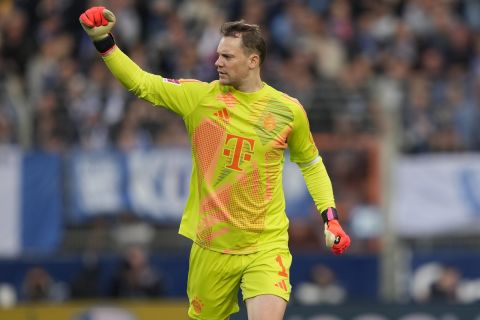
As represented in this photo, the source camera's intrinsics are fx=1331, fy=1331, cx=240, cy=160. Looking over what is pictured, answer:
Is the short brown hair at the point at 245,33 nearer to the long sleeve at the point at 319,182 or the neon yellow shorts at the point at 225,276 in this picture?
the long sleeve at the point at 319,182

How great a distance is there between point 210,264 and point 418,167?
7497 mm

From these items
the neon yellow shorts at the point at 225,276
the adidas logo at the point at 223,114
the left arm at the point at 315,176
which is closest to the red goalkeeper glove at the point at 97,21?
the adidas logo at the point at 223,114

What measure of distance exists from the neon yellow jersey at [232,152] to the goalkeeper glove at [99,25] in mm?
324

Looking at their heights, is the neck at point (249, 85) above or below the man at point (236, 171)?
above

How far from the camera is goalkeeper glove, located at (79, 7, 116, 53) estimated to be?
8.56 metres

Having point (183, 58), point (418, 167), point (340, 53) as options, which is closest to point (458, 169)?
point (418, 167)

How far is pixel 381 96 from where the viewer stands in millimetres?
15523

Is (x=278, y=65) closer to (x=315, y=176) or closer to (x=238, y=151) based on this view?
(x=315, y=176)

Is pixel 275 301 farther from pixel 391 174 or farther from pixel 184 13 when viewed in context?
pixel 184 13

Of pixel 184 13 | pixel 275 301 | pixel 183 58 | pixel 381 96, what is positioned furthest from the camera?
pixel 184 13

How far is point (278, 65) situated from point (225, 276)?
9.11 meters

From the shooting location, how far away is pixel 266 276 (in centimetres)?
879

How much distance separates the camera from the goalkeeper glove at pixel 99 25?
856 cm

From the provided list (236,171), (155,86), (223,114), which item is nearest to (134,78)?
(155,86)
